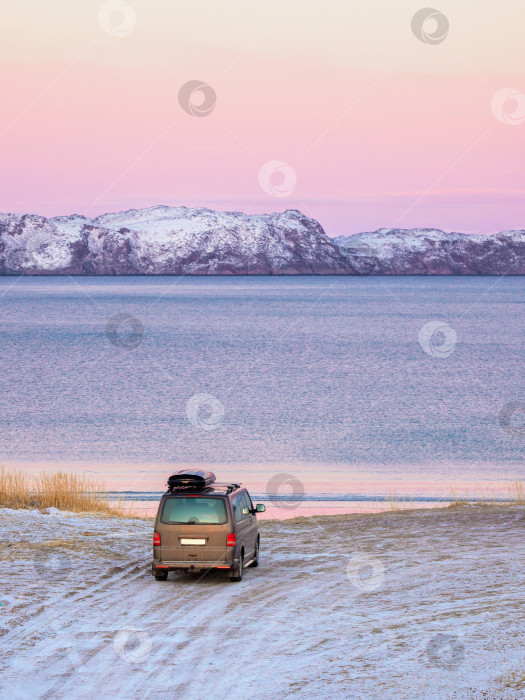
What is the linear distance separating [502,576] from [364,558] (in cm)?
293

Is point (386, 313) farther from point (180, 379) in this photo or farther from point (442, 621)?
point (442, 621)

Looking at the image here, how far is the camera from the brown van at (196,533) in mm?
15633

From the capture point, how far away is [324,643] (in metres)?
12.2

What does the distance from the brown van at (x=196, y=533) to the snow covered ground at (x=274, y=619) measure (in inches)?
16.5

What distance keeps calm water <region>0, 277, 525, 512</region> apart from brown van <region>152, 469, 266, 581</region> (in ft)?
55.5

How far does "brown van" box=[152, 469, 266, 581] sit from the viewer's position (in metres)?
15.6

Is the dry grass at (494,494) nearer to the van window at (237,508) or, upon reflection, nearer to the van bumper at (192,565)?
the van window at (237,508)

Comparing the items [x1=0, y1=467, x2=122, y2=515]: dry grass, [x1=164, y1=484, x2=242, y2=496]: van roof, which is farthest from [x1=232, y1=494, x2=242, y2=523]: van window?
[x1=0, y1=467, x2=122, y2=515]: dry grass

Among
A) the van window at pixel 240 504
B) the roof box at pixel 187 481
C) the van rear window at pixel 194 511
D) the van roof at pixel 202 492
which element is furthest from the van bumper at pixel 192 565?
the roof box at pixel 187 481

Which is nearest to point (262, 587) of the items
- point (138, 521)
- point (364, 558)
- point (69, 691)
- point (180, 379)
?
point (364, 558)

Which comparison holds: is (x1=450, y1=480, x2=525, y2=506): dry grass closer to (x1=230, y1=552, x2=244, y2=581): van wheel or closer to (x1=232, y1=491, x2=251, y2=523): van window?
(x1=232, y1=491, x2=251, y2=523): van window

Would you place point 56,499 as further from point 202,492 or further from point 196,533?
point 196,533

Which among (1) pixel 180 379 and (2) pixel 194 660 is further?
(1) pixel 180 379

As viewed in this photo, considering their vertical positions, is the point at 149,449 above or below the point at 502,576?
above
